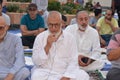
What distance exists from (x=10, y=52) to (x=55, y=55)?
0.54 meters

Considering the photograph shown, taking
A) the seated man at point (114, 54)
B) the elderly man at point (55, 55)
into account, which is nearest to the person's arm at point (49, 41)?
the elderly man at point (55, 55)

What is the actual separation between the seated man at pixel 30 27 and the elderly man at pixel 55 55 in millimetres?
2706

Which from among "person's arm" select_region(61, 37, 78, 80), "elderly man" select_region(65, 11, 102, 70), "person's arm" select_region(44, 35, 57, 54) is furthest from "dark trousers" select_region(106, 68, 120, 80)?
"elderly man" select_region(65, 11, 102, 70)

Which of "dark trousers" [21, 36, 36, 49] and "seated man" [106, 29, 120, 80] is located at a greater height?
"seated man" [106, 29, 120, 80]

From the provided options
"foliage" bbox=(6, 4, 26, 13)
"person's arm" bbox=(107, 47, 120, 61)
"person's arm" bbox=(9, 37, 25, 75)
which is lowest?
"foliage" bbox=(6, 4, 26, 13)

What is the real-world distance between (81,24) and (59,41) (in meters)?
0.88

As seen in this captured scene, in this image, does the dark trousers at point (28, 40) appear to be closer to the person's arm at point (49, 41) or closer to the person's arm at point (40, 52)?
the person's arm at point (40, 52)

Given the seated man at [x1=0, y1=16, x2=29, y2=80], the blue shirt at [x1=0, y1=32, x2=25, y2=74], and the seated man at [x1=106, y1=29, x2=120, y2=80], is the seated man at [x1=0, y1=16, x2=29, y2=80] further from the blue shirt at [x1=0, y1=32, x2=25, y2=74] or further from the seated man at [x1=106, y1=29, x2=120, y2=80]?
the seated man at [x1=106, y1=29, x2=120, y2=80]

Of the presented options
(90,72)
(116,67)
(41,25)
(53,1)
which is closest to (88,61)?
(90,72)

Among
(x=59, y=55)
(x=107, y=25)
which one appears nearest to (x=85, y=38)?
(x=59, y=55)

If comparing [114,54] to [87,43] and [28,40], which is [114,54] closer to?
[87,43]

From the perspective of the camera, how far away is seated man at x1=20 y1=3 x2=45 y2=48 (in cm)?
671

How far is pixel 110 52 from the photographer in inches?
139

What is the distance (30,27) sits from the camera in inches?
269
